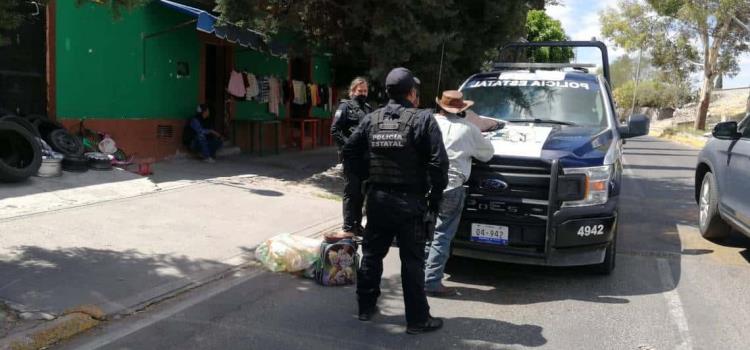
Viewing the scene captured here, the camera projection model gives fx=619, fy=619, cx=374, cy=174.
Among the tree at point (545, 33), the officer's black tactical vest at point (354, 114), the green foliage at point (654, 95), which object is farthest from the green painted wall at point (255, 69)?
the green foliage at point (654, 95)

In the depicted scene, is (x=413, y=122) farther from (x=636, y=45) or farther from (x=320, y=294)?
(x=636, y=45)

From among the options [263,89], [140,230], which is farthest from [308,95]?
[140,230]

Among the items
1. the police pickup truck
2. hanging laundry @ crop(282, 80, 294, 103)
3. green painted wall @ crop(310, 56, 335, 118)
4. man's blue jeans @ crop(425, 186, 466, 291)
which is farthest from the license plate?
green painted wall @ crop(310, 56, 335, 118)

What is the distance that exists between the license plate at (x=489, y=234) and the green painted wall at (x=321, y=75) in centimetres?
1324

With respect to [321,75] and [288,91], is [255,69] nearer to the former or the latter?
[288,91]

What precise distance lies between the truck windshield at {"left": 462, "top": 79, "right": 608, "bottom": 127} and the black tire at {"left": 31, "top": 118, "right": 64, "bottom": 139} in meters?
6.36

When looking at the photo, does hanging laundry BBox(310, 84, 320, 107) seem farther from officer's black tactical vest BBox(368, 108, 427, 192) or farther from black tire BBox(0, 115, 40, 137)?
officer's black tactical vest BBox(368, 108, 427, 192)

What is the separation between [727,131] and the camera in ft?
22.7

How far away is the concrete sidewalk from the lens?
5.09 m

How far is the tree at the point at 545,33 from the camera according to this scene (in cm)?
2858

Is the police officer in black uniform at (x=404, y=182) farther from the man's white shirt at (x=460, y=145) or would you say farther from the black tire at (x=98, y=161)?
the black tire at (x=98, y=161)

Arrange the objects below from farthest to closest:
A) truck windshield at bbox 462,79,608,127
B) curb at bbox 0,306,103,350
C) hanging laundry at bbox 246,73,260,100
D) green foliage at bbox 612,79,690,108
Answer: green foliage at bbox 612,79,690,108 < hanging laundry at bbox 246,73,260,100 < truck windshield at bbox 462,79,608,127 < curb at bbox 0,306,103,350

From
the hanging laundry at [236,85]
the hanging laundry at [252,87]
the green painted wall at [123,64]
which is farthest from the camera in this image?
the hanging laundry at [252,87]

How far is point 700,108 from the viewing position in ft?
121
